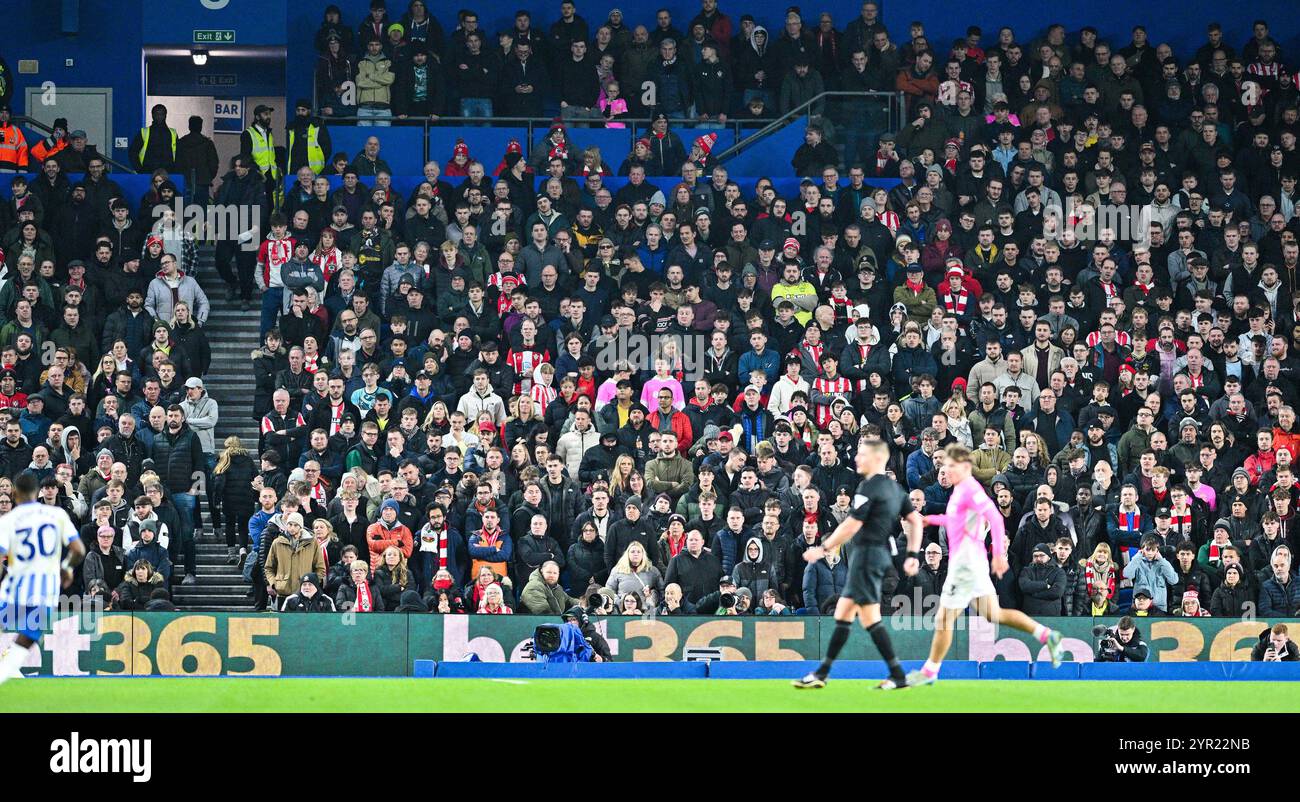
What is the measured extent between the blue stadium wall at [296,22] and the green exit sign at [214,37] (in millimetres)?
111

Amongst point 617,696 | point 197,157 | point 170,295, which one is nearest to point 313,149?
point 197,157

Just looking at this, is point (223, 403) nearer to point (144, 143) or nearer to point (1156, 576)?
point (144, 143)

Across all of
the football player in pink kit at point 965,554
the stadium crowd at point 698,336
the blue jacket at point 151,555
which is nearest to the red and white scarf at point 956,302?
the stadium crowd at point 698,336

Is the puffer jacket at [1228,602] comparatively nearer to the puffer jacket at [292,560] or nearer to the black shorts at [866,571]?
the black shorts at [866,571]

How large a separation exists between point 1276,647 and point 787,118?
40.8 feet

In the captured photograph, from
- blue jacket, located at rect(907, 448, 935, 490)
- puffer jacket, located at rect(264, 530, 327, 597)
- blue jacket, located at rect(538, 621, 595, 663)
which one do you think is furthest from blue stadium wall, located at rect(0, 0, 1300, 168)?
blue jacket, located at rect(538, 621, 595, 663)

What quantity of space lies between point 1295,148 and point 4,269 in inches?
769

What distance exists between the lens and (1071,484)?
829 inches

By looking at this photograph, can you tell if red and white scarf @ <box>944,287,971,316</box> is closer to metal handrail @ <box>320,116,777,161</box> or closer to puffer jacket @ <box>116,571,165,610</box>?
metal handrail @ <box>320,116,777,161</box>

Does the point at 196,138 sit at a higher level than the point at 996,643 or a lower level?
higher

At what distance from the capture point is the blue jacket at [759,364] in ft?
75.1

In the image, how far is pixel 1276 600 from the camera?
65.6 ft
